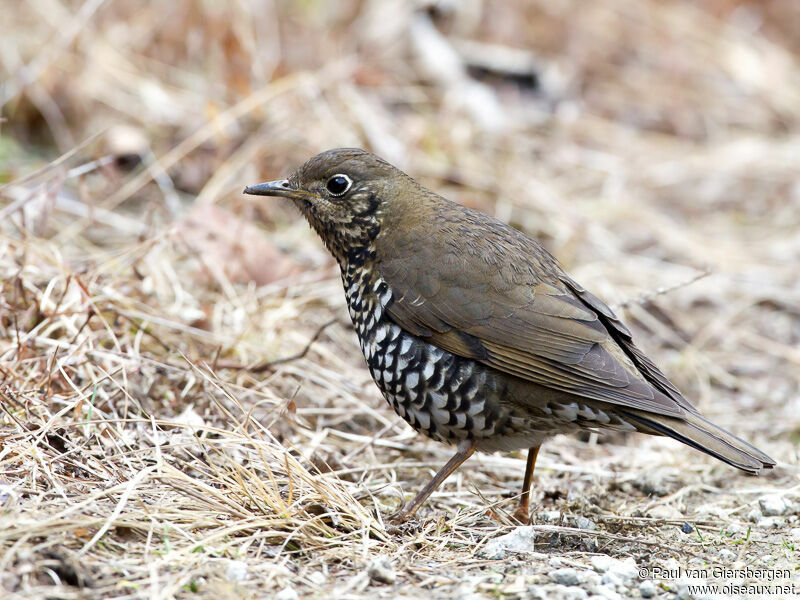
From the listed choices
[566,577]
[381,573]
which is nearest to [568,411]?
[566,577]

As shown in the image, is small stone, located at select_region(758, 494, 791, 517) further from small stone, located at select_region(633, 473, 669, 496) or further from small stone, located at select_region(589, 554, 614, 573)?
small stone, located at select_region(589, 554, 614, 573)

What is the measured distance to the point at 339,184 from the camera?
4.43m

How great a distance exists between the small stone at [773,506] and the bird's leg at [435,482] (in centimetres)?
126

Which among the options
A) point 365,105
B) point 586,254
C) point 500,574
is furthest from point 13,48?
point 500,574

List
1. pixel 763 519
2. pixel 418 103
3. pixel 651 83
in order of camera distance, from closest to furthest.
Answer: pixel 763 519 → pixel 418 103 → pixel 651 83

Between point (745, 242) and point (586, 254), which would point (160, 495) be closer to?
point (586, 254)

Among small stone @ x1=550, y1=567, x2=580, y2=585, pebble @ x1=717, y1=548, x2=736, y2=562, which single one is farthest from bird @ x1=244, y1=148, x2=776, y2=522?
small stone @ x1=550, y1=567, x2=580, y2=585

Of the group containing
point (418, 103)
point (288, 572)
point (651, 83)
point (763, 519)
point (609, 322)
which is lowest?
point (288, 572)

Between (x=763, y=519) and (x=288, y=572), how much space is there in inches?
81.8

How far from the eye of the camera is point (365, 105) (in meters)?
7.76

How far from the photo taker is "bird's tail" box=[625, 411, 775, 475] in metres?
3.52

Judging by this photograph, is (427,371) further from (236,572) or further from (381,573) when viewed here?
(236,572)

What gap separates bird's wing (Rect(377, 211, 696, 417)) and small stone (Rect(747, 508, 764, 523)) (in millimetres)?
646

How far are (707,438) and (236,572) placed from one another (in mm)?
1763
